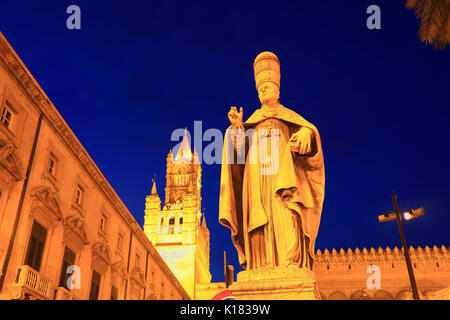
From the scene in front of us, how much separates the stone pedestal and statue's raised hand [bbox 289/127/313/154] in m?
1.41

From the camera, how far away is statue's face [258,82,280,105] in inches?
214

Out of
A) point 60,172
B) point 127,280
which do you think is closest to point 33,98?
point 60,172

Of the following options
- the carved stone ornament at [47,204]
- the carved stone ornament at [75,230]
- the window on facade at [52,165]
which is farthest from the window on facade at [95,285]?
the window on facade at [52,165]

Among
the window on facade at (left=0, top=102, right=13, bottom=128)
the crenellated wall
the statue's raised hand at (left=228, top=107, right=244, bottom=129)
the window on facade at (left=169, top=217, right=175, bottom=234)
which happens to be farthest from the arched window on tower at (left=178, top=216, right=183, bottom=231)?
the statue's raised hand at (left=228, top=107, right=244, bottom=129)

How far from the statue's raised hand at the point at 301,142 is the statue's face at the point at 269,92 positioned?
816 millimetres

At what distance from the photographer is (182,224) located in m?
74.2

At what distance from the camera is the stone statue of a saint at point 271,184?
4.59 metres

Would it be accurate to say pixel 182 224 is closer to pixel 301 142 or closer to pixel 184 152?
pixel 184 152

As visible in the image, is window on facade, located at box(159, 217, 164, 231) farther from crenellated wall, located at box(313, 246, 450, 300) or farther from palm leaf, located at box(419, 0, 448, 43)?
palm leaf, located at box(419, 0, 448, 43)

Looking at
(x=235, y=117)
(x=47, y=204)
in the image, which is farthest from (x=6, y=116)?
(x=235, y=117)

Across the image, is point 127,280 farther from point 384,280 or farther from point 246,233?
point 384,280

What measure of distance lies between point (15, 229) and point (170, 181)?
217 ft

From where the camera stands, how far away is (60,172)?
19828 millimetres

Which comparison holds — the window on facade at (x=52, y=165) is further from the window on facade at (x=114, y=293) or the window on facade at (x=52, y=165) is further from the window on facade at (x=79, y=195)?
the window on facade at (x=114, y=293)
